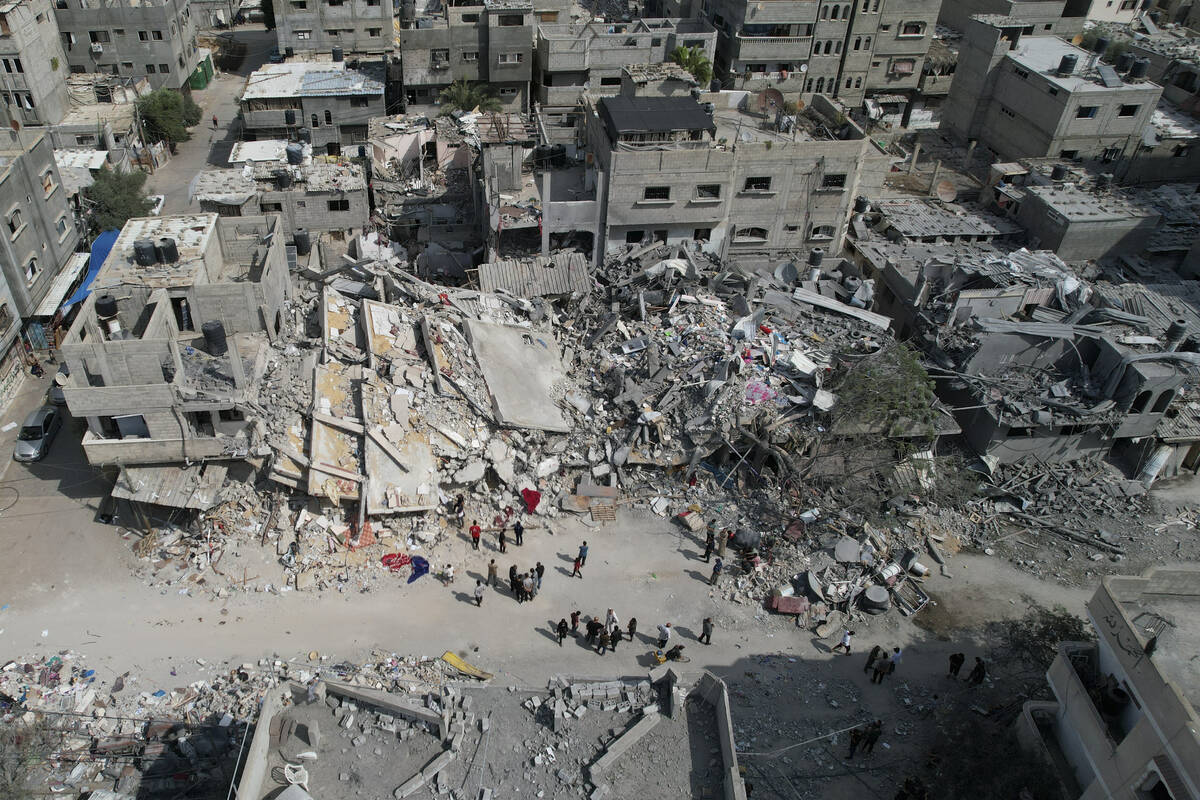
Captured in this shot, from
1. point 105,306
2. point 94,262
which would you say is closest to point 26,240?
point 94,262

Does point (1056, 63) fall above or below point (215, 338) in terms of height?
above

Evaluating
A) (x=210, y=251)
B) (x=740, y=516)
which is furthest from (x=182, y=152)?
(x=740, y=516)

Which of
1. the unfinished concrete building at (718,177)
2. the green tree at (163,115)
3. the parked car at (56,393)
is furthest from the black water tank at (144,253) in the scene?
the green tree at (163,115)

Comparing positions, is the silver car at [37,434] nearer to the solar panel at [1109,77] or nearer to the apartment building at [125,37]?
the apartment building at [125,37]

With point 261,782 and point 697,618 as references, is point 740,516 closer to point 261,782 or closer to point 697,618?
point 697,618

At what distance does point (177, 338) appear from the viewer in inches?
1084

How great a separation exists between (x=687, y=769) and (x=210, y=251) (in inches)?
993

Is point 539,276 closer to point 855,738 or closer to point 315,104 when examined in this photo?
point 855,738

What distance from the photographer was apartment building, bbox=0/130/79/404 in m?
31.2

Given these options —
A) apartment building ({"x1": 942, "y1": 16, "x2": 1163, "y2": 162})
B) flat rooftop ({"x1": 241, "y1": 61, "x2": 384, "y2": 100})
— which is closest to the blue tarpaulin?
flat rooftop ({"x1": 241, "y1": 61, "x2": 384, "y2": 100})

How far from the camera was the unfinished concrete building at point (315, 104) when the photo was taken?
1804 inches

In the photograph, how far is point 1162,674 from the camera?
15500 millimetres

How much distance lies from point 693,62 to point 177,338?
3068 cm

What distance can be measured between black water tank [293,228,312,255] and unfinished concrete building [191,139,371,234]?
2196mm
